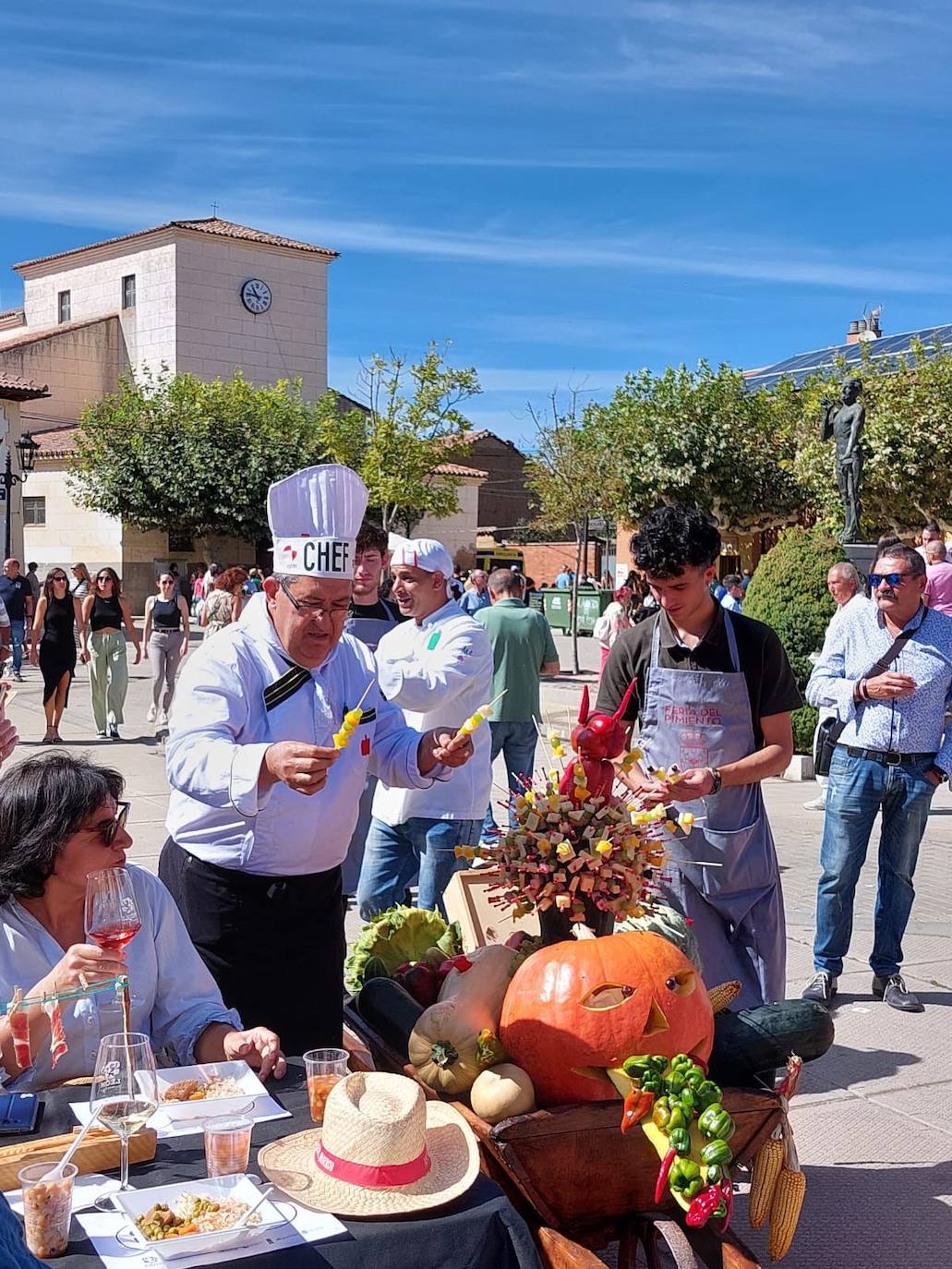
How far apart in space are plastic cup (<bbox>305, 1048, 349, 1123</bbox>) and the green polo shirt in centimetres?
567

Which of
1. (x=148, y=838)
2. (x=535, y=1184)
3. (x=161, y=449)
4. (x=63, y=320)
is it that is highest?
(x=63, y=320)

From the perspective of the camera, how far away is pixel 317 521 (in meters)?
3.43

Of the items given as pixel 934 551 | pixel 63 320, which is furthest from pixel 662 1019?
pixel 63 320

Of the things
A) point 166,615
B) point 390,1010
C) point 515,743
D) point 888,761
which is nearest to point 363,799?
point 515,743

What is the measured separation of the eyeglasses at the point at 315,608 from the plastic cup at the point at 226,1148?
58.3 inches

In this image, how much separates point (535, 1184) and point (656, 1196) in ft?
0.84

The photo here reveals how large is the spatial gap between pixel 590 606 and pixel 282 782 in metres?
30.7

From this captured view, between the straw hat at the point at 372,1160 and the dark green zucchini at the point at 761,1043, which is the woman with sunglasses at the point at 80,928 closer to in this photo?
the straw hat at the point at 372,1160

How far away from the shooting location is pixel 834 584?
9.25m

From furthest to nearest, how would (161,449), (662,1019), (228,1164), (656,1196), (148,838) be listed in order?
(161,449) < (148,838) < (662,1019) < (656,1196) < (228,1164)

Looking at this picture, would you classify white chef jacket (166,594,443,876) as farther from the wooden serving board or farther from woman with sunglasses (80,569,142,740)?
woman with sunglasses (80,569,142,740)

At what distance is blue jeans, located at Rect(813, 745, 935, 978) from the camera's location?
5.51 meters

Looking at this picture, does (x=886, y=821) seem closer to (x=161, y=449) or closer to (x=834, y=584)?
(x=834, y=584)

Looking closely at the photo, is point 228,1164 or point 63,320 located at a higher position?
point 63,320
